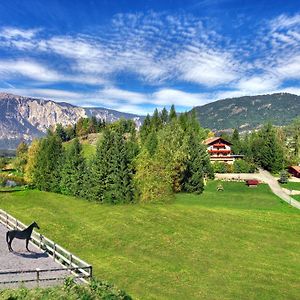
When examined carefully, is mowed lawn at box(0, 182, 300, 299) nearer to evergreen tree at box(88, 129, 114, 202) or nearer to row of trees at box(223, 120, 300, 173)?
evergreen tree at box(88, 129, 114, 202)

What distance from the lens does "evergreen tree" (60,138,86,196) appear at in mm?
70750

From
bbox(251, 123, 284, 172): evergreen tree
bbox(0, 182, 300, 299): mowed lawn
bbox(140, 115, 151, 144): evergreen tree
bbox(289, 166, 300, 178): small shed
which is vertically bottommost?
bbox(0, 182, 300, 299): mowed lawn

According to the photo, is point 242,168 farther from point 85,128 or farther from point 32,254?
point 85,128

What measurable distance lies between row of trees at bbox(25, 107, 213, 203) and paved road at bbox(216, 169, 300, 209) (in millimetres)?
16075

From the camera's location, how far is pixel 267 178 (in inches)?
3593

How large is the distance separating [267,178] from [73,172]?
1942 inches

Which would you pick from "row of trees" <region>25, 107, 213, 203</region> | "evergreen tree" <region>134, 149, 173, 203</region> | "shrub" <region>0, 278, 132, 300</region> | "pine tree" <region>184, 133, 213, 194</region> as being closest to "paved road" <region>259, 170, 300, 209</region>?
"pine tree" <region>184, 133, 213, 194</region>

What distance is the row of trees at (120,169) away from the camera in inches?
2557

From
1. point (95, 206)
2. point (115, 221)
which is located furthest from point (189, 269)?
point (95, 206)

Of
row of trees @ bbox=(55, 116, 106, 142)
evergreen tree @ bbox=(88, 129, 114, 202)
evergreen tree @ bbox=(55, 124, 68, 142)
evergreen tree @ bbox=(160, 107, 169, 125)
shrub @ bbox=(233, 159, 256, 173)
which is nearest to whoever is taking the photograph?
evergreen tree @ bbox=(88, 129, 114, 202)

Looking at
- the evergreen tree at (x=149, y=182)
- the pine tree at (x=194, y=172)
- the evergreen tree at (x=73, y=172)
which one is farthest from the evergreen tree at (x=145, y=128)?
the evergreen tree at (x=149, y=182)

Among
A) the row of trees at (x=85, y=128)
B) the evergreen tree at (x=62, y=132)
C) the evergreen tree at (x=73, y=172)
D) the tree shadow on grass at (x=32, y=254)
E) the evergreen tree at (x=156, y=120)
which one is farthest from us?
the row of trees at (x=85, y=128)

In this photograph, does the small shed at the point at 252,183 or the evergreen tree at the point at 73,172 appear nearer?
the evergreen tree at the point at 73,172

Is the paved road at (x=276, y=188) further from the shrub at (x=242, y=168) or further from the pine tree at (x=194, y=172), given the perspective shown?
the pine tree at (x=194, y=172)
